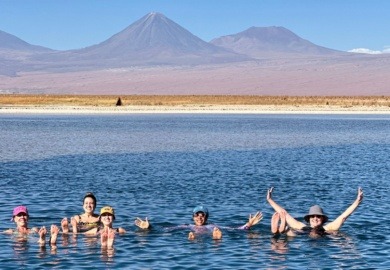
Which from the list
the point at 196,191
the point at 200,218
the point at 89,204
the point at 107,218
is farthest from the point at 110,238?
the point at 196,191

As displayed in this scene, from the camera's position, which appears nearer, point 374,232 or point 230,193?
point 374,232

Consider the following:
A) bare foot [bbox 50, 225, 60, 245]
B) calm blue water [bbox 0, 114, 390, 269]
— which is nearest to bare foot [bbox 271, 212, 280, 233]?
calm blue water [bbox 0, 114, 390, 269]

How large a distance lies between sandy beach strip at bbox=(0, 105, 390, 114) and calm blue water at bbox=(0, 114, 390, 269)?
4638 cm

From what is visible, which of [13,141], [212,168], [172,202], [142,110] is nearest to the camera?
[172,202]

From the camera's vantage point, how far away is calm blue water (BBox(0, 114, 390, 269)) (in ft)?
56.2

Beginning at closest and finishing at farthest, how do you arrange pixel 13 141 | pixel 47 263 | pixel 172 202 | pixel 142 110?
1. pixel 47 263
2. pixel 172 202
3. pixel 13 141
4. pixel 142 110

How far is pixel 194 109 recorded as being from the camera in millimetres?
111812

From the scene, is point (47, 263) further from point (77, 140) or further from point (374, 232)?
point (77, 140)

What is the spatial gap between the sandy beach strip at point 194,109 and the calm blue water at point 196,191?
4638cm

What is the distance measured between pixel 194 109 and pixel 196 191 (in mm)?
84459

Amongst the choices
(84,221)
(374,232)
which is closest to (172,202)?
(84,221)

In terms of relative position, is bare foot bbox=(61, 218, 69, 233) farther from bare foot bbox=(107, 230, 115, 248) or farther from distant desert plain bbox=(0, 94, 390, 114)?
distant desert plain bbox=(0, 94, 390, 114)

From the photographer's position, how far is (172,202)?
24.8m

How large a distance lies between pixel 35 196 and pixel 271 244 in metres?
9.91
